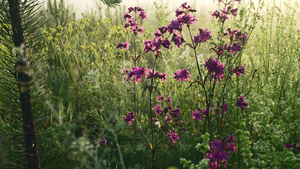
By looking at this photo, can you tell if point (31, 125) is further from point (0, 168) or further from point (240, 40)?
point (240, 40)

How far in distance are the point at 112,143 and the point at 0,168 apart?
89cm

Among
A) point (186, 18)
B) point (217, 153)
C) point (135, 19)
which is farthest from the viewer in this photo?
point (135, 19)

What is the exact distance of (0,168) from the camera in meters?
1.80

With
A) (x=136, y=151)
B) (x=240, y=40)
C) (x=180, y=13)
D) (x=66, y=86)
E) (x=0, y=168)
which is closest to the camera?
(x=0, y=168)

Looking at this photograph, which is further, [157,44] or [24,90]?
[157,44]

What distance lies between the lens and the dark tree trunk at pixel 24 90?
1.40 metres

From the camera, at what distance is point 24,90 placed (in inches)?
56.8

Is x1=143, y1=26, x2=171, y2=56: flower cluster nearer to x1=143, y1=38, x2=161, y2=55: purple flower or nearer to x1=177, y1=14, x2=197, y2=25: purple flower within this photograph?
x1=143, y1=38, x2=161, y2=55: purple flower

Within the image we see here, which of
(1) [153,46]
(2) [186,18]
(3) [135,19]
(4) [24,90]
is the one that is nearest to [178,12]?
(2) [186,18]

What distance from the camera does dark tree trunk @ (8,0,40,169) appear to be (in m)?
1.40

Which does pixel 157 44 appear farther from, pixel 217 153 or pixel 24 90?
pixel 24 90

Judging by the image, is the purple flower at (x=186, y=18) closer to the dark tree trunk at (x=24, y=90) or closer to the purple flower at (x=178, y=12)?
the purple flower at (x=178, y=12)

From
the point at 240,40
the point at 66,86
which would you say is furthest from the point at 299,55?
the point at 66,86

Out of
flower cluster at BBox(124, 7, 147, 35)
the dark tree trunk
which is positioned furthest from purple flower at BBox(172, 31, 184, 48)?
the dark tree trunk
